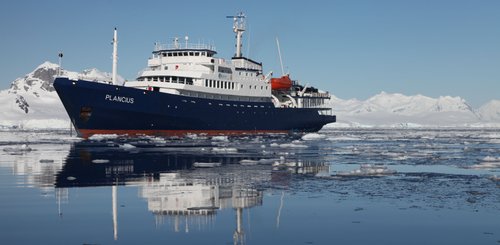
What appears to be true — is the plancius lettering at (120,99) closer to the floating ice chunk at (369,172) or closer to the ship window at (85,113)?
the ship window at (85,113)

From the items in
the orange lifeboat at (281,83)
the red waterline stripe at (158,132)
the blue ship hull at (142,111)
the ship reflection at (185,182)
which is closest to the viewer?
the ship reflection at (185,182)

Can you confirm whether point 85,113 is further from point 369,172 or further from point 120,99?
point 369,172

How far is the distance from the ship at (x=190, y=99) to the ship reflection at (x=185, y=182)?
20.1 m

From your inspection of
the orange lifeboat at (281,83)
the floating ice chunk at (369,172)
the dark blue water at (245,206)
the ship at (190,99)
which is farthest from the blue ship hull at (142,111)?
the floating ice chunk at (369,172)

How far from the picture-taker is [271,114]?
2125 inches

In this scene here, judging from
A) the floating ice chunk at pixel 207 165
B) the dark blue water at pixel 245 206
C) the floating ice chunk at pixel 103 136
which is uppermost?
the floating ice chunk at pixel 103 136

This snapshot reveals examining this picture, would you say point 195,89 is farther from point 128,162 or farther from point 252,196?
point 252,196

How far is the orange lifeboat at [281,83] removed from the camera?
58281 mm

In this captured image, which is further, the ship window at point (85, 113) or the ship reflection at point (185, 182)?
the ship window at point (85, 113)

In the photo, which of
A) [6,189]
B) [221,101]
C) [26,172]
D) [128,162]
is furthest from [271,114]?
[6,189]

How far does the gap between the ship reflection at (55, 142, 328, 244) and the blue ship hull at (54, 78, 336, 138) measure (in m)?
19.9

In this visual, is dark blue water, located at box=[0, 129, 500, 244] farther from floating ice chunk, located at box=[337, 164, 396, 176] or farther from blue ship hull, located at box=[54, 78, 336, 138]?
blue ship hull, located at box=[54, 78, 336, 138]

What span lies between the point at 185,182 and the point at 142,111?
2879cm

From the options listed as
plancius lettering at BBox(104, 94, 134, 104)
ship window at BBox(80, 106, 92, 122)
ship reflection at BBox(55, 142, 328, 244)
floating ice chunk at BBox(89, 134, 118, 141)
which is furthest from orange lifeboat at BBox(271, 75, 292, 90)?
ship reflection at BBox(55, 142, 328, 244)
